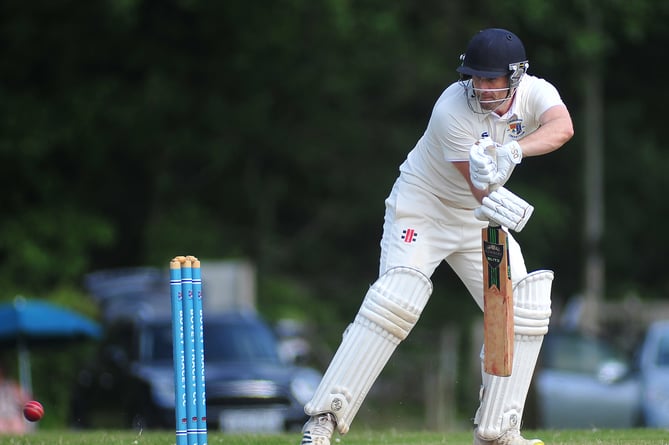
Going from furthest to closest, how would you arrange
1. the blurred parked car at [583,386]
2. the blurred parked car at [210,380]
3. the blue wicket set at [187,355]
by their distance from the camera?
the blurred parked car at [583,386] → the blurred parked car at [210,380] → the blue wicket set at [187,355]

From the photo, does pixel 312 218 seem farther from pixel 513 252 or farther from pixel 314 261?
pixel 513 252

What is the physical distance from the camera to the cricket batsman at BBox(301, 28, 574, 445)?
5.45m

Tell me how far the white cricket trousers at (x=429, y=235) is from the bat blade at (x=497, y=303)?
341mm

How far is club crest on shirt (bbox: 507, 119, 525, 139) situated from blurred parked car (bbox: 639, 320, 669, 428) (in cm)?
719

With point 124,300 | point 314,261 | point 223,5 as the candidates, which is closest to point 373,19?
point 223,5

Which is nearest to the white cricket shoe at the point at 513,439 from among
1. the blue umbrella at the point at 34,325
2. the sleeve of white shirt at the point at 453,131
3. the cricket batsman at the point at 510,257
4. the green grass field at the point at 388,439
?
the cricket batsman at the point at 510,257

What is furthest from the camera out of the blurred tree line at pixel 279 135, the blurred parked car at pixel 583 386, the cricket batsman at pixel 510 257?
the blurred tree line at pixel 279 135

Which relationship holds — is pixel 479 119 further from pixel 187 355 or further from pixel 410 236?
pixel 187 355

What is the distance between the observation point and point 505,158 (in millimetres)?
5262

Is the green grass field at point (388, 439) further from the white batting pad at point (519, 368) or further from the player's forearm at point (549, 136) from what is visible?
the player's forearm at point (549, 136)

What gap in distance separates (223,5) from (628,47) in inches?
273

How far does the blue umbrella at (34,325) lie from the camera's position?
1462cm

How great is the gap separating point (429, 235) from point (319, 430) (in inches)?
38.8

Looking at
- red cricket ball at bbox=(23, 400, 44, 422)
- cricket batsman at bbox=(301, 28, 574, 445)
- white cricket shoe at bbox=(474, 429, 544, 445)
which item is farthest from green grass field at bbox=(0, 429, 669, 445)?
cricket batsman at bbox=(301, 28, 574, 445)
